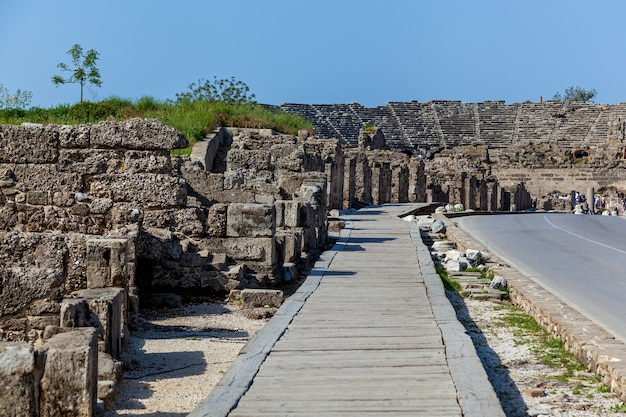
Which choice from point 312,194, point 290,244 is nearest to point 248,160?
point 312,194

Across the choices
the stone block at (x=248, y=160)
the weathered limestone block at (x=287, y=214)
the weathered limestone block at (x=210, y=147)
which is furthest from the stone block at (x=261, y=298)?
the weathered limestone block at (x=210, y=147)

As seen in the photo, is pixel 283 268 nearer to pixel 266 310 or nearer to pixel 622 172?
pixel 266 310

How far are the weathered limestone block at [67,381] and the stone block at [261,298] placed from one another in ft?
18.8

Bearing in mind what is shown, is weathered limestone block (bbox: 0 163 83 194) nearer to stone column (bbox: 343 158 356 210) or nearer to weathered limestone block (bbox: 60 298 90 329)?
weathered limestone block (bbox: 60 298 90 329)

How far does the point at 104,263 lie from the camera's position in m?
8.70

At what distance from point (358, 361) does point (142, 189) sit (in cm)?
610

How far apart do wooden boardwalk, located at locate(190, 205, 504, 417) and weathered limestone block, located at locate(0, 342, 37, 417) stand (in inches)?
38.0

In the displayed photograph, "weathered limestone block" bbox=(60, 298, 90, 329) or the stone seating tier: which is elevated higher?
the stone seating tier

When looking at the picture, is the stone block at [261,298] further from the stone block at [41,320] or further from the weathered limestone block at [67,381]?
the weathered limestone block at [67,381]

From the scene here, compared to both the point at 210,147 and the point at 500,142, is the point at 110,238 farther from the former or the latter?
the point at 500,142

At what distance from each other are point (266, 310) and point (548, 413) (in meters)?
4.77

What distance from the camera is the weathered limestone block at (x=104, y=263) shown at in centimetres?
868

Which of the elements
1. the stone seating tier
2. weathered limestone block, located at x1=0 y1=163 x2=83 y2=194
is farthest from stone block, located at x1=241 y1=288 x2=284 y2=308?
the stone seating tier

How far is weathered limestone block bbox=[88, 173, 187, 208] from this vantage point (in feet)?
41.0
